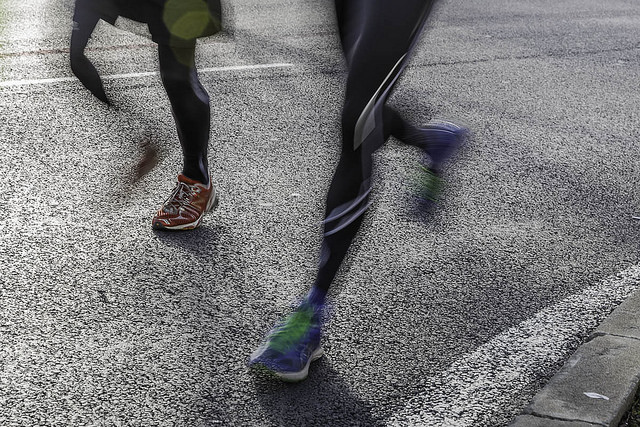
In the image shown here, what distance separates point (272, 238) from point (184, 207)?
1.27 feet

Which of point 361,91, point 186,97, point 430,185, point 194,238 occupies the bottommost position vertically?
point 194,238

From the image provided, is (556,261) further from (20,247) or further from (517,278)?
(20,247)

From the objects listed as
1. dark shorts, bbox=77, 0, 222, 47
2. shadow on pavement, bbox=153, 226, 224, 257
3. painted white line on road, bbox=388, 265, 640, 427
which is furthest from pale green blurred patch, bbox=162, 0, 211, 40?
painted white line on road, bbox=388, 265, 640, 427

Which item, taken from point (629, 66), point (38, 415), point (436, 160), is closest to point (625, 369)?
point (436, 160)

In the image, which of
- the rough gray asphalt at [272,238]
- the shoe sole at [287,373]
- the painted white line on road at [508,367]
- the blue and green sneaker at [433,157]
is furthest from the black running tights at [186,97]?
the painted white line on road at [508,367]

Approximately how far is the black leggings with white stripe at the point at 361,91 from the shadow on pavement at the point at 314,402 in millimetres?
302

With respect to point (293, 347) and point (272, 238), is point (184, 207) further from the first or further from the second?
point (293, 347)

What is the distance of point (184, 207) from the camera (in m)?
3.84

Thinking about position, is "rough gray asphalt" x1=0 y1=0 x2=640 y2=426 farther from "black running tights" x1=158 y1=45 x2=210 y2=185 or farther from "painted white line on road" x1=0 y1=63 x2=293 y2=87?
"black running tights" x1=158 y1=45 x2=210 y2=185

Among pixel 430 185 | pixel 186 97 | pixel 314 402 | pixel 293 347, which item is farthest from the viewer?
pixel 186 97

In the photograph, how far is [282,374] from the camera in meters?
2.73

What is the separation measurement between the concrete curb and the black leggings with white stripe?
739mm

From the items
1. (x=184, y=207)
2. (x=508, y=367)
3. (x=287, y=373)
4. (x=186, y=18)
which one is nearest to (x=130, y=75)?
(x=184, y=207)

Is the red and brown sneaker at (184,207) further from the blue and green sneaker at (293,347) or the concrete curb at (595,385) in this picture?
the concrete curb at (595,385)
